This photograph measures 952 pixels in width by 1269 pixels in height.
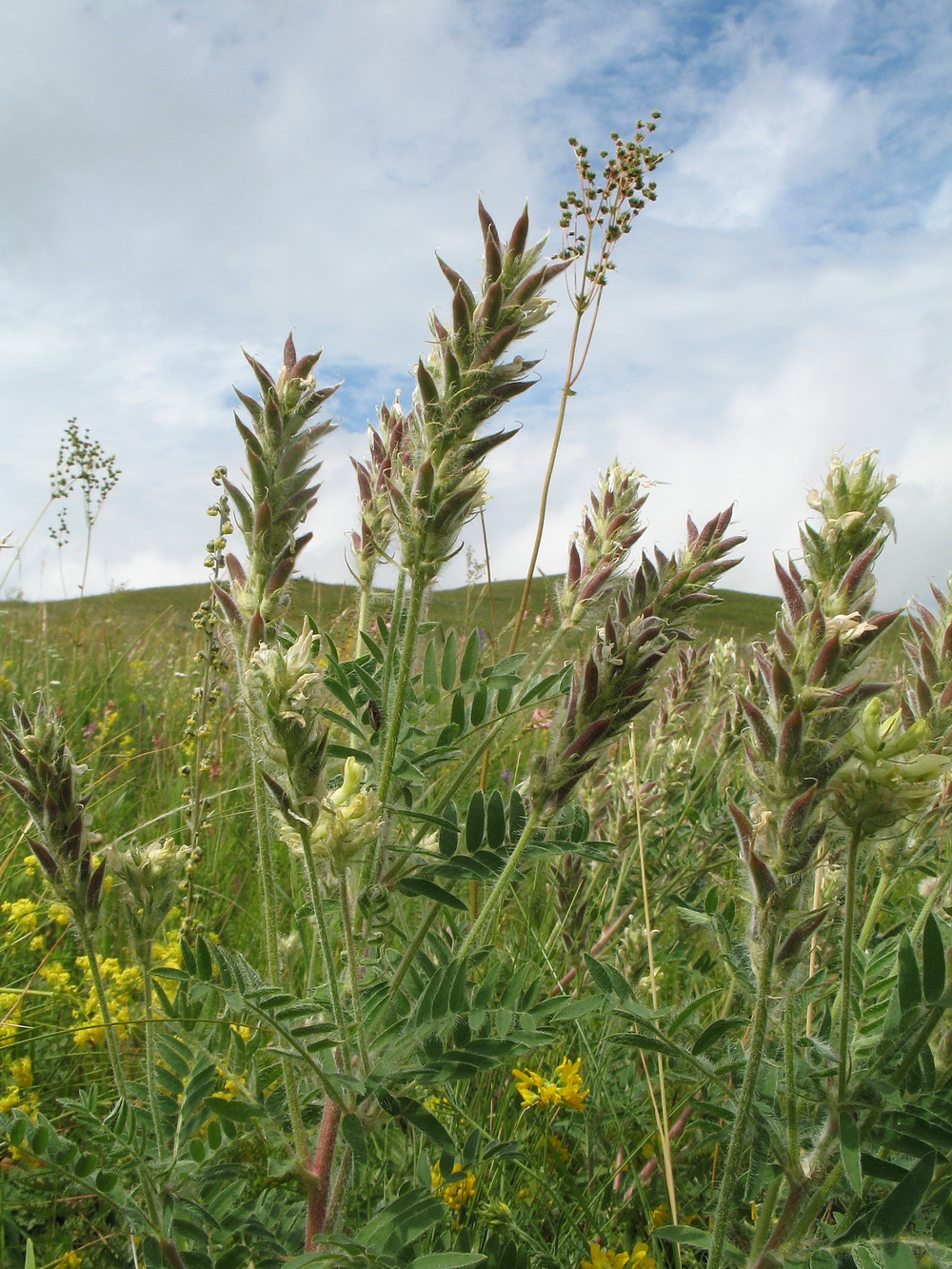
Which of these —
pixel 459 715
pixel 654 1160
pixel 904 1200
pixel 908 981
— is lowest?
pixel 654 1160

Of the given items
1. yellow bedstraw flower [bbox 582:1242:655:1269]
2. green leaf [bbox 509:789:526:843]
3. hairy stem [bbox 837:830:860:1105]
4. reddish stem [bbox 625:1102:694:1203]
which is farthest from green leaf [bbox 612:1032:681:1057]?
reddish stem [bbox 625:1102:694:1203]

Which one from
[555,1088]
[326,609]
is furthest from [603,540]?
[326,609]

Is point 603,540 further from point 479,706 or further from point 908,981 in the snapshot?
point 908,981

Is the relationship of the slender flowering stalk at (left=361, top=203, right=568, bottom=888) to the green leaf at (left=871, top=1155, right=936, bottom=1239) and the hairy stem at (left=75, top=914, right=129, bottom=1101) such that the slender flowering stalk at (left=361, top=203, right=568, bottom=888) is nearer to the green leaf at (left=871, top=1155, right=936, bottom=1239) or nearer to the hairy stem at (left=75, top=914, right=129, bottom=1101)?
the hairy stem at (left=75, top=914, right=129, bottom=1101)

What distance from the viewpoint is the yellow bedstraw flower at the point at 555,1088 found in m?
1.88

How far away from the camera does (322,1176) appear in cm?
138

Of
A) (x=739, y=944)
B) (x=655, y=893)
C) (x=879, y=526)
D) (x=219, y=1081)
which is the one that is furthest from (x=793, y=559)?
(x=655, y=893)

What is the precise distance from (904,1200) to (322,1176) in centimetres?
91

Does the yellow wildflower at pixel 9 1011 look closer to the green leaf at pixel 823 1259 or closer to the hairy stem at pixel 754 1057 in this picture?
the hairy stem at pixel 754 1057

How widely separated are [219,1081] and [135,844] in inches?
21.9

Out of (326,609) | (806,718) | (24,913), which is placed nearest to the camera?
(806,718)

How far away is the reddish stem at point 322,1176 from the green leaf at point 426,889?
1.18 feet

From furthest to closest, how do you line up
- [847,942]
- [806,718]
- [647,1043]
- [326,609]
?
[326,609], [647,1043], [847,942], [806,718]

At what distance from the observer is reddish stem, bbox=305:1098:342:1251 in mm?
1355
